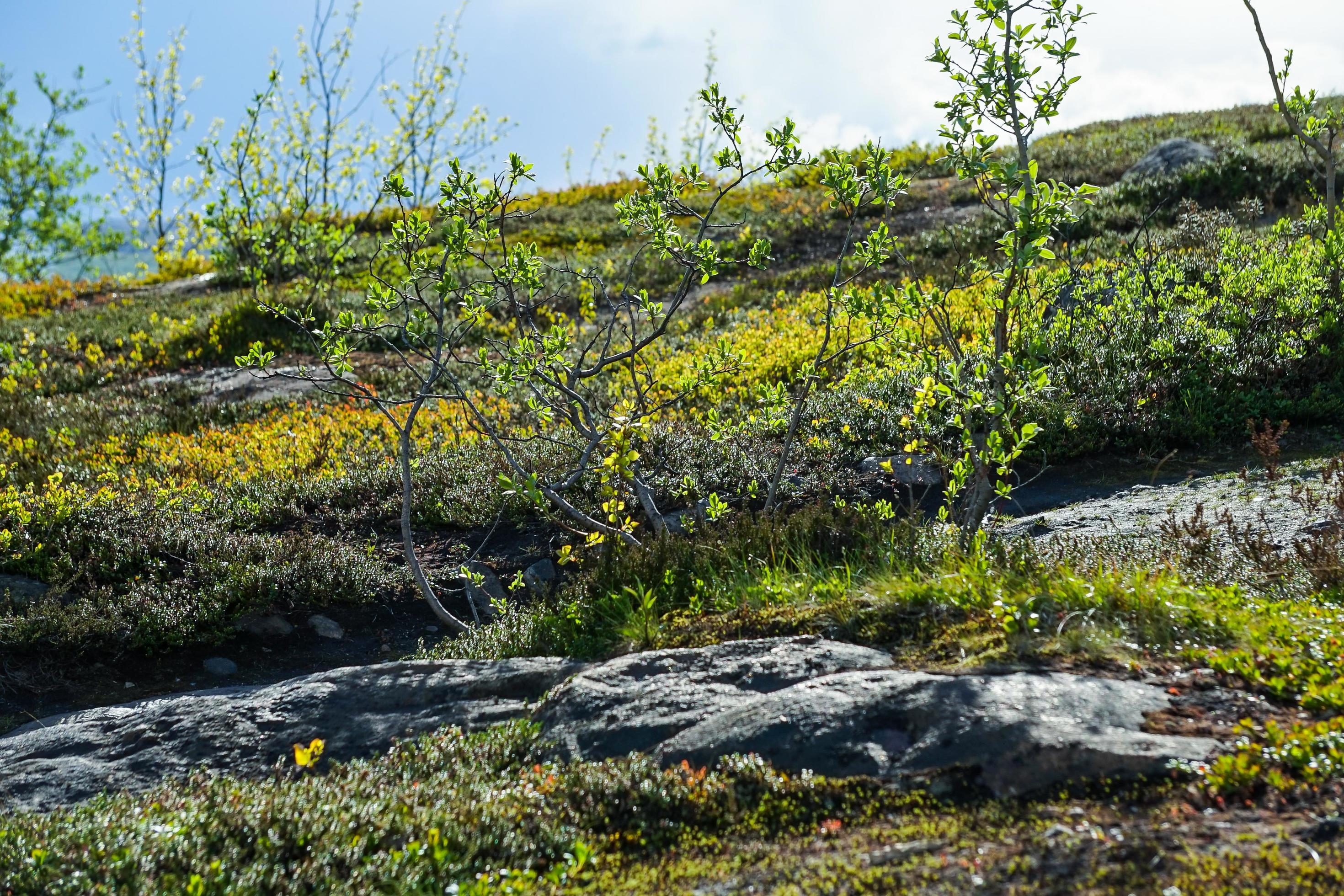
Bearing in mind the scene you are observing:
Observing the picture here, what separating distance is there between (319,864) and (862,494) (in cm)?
539

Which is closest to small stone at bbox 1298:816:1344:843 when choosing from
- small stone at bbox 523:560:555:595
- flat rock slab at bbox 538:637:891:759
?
flat rock slab at bbox 538:637:891:759

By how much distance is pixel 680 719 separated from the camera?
4.04 metres

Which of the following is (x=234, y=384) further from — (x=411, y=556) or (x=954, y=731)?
(x=954, y=731)

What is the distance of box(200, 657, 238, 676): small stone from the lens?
22.2 ft

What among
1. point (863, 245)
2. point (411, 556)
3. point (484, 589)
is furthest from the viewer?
point (484, 589)

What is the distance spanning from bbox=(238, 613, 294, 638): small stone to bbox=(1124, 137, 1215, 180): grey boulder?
1790 cm

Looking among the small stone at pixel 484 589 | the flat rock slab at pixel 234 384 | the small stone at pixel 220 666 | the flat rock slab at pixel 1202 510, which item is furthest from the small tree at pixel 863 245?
the flat rock slab at pixel 234 384

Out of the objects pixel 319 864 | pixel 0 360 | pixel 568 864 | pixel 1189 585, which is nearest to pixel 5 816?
pixel 319 864

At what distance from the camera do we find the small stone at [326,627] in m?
7.20

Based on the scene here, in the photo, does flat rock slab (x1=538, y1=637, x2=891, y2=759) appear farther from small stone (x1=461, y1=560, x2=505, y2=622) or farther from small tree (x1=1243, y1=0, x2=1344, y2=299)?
small tree (x1=1243, y1=0, x2=1344, y2=299)

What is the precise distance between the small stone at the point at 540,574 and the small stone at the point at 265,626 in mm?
1791

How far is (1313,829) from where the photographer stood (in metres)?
2.84

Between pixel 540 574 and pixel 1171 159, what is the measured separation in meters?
17.4

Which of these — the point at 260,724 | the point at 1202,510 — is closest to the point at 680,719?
the point at 260,724
